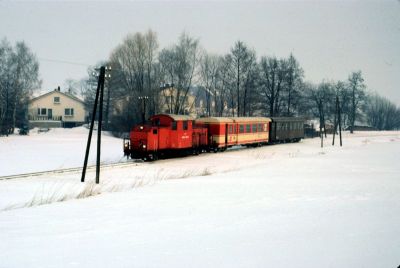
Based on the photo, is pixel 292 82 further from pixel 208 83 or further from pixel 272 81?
pixel 208 83

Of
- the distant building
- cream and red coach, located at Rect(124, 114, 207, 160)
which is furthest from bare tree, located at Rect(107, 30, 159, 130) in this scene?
the distant building

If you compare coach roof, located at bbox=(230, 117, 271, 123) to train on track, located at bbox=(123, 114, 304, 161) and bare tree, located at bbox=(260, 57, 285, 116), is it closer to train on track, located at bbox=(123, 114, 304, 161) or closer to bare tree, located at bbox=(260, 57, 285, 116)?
train on track, located at bbox=(123, 114, 304, 161)

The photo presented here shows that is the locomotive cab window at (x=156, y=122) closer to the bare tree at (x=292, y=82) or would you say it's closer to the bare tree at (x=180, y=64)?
the bare tree at (x=180, y=64)

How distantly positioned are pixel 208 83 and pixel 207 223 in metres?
57.8

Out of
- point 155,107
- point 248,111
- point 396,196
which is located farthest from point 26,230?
point 248,111

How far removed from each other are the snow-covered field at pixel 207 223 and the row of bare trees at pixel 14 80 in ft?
123

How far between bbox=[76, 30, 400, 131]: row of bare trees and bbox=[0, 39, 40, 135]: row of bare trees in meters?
10.7

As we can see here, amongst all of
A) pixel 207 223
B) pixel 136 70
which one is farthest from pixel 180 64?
pixel 207 223

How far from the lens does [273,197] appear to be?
12.8 metres

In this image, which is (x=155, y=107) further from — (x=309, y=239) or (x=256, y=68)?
(x=309, y=239)

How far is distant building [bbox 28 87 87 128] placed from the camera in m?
75.6

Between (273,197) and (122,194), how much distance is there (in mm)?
5720

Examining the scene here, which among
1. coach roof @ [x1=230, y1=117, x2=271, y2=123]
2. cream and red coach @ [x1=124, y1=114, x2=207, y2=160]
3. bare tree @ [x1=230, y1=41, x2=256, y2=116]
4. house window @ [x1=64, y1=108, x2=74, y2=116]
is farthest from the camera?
house window @ [x1=64, y1=108, x2=74, y2=116]

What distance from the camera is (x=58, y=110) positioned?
7719 cm
